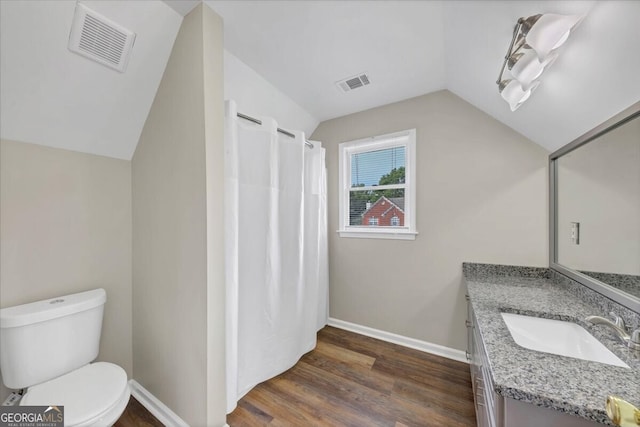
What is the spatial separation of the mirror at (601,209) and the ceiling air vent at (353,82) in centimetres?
143

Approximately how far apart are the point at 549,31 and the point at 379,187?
1.63 meters

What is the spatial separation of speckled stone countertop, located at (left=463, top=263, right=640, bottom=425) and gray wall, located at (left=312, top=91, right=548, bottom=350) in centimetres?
55

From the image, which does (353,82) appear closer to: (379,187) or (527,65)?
(379,187)

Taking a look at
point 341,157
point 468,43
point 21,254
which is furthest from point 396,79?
point 21,254

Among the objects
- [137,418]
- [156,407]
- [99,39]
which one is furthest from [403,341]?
[99,39]

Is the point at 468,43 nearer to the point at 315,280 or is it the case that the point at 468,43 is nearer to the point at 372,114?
the point at 372,114

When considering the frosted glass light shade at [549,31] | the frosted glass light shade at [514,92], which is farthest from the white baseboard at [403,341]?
the frosted glass light shade at [549,31]

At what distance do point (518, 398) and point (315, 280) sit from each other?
163 cm

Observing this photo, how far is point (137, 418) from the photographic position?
1458 millimetres

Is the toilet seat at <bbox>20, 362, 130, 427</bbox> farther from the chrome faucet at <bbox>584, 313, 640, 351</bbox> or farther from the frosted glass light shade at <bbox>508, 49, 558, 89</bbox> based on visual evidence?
the frosted glass light shade at <bbox>508, 49, 558, 89</bbox>

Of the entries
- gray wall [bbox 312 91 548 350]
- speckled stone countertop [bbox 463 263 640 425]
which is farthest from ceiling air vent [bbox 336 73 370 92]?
speckled stone countertop [bbox 463 263 640 425]

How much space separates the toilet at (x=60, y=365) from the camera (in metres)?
1.08

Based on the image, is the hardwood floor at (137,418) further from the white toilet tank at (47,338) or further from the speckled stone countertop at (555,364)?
the speckled stone countertop at (555,364)

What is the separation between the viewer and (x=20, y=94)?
3.90ft
